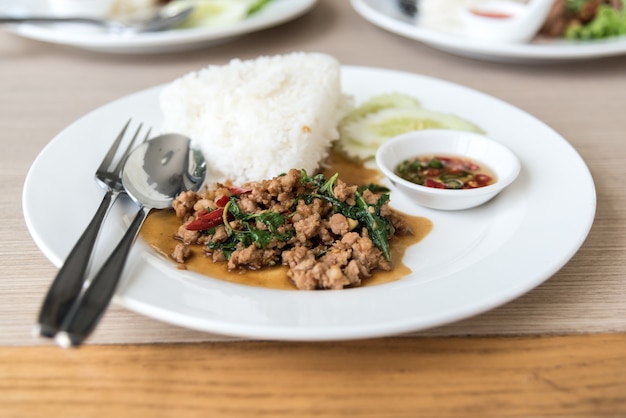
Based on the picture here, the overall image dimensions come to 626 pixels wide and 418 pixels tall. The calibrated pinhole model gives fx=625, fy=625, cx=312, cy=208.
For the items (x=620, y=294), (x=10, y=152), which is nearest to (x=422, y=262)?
(x=620, y=294)

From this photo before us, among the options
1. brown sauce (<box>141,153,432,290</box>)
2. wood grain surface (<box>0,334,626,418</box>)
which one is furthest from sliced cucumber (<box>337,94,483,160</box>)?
wood grain surface (<box>0,334,626,418</box>)

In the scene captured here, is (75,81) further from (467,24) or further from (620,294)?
(620,294)

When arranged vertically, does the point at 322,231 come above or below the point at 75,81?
above

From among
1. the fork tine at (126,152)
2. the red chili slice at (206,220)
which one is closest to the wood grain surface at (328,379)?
the red chili slice at (206,220)

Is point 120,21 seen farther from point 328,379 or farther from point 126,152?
point 328,379

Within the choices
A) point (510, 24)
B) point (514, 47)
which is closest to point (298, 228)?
point (514, 47)
